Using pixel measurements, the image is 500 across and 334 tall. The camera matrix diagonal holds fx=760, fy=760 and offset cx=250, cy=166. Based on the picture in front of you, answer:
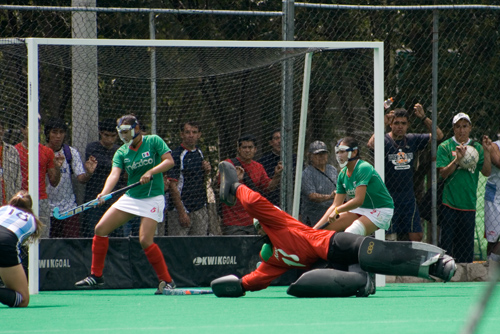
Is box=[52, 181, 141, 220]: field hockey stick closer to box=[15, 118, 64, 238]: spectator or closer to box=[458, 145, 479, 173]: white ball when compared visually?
box=[15, 118, 64, 238]: spectator

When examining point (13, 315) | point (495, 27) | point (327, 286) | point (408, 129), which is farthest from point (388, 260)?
point (495, 27)

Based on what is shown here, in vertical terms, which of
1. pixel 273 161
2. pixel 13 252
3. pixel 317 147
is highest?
pixel 317 147

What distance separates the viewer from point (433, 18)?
862 cm

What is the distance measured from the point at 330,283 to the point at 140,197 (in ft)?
7.09

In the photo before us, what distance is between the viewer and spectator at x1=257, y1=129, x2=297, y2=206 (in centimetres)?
897

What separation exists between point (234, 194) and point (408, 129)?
3.36 m

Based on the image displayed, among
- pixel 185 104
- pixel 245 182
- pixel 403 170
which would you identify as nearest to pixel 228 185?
pixel 245 182

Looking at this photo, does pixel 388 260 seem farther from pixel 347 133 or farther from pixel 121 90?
pixel 121 90

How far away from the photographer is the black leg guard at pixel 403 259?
6.06m

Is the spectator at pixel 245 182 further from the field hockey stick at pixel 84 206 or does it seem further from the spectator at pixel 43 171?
the spectator at pixel 43 171

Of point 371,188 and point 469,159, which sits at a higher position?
point 469,159

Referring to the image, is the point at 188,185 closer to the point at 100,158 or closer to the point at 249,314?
the point at 100,158

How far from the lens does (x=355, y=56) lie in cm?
938

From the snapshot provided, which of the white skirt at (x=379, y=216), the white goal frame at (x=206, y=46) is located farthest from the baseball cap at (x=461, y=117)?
the white skirt at (x=379, y=216)
